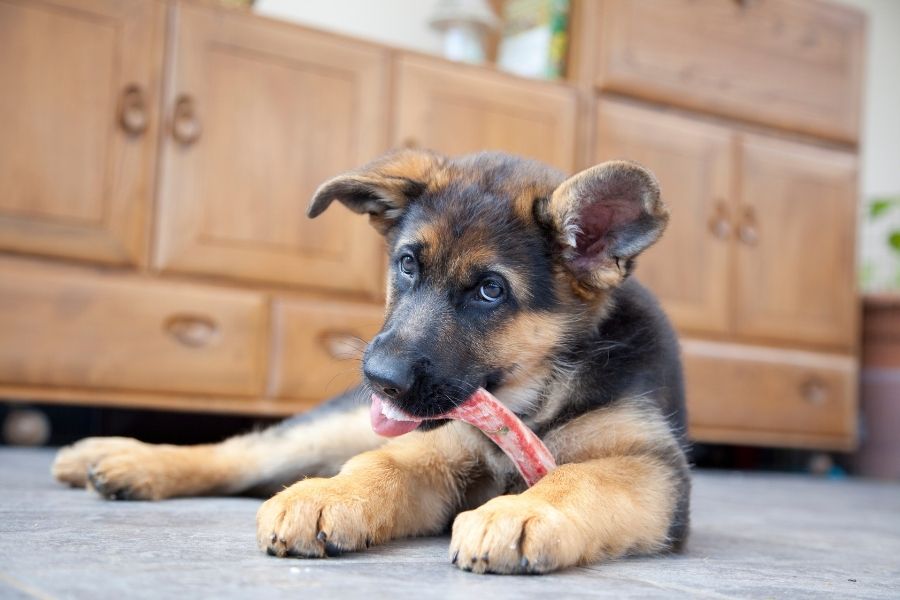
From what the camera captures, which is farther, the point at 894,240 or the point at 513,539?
the point at 894,240

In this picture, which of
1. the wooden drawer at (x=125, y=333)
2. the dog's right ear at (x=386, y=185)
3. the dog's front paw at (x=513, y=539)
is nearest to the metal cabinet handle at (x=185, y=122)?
the wooden drawer at (x=125, y=333)

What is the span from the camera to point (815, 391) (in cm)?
518

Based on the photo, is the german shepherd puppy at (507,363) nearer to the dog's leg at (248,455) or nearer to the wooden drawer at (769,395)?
the dog's leg at (248,455)

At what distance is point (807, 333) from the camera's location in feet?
17.1

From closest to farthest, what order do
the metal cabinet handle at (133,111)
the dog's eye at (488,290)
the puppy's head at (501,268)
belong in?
the puppy's head at (501,268) → the dog's eye at (488,290) → the metal cabinet handle at (133,111)

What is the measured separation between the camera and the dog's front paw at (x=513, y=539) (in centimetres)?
157

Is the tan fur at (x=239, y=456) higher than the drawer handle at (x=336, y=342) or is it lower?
lower

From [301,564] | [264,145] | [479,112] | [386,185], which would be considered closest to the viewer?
[301,564]

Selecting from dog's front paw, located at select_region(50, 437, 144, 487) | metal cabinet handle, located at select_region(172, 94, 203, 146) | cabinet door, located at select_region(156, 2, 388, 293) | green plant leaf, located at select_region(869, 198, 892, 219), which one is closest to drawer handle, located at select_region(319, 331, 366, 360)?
cabinet door, located at select_region(156, 2, 388, 293)

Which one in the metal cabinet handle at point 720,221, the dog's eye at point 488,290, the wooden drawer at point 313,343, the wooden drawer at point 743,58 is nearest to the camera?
the dog's eye at point 488,290

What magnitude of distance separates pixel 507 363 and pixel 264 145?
88.3 inches

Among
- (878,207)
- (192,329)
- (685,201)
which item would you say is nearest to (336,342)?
(192,329)

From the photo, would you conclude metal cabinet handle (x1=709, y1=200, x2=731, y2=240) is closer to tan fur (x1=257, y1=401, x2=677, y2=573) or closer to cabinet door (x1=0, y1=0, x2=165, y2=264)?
cabinet door (x1=0, y1=0, x2=165, y2=264)

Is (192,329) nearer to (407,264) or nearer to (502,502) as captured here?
(407,264)
